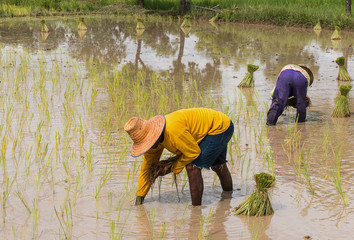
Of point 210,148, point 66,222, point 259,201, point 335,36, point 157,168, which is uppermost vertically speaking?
point 335,36

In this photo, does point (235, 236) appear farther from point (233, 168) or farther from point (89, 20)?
point (89, 20)

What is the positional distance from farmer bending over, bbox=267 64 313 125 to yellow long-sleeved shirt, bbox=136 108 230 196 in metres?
2.45

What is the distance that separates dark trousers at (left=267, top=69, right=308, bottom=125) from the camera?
629 cm

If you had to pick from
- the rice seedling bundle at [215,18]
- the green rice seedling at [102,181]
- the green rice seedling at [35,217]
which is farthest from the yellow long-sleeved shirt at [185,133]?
the rice seedling bundle at [215,18]

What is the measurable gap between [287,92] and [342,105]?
2.46 ft

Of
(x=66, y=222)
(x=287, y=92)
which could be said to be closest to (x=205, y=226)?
(x=66, y=222)

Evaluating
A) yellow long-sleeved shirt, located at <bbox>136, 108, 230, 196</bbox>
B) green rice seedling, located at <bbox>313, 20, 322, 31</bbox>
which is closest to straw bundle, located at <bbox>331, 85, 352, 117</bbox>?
yellow long-sleeved shirt, located at <bbox>136, 108, 230, 196</bbox>

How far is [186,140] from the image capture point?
149 inches

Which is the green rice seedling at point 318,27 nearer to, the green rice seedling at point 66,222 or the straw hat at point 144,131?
the straw hat at point 144,131

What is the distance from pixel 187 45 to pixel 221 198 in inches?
381

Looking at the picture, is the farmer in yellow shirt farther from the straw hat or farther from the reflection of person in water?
the reflection of person in water

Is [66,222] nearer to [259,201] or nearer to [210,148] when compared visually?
[210,148]

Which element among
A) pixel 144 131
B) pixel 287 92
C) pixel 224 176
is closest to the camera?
pixel 144 131

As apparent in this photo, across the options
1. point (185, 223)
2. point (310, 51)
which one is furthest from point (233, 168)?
point (310, 51)
